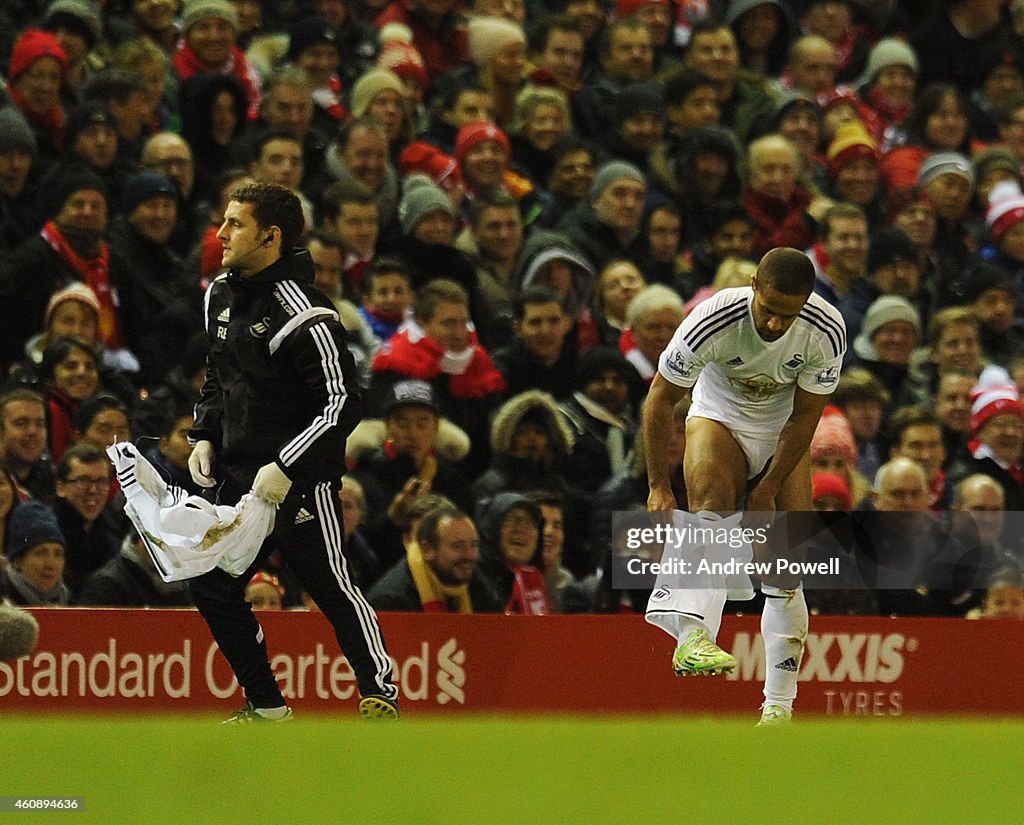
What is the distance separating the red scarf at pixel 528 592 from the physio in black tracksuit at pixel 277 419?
76.5 inches

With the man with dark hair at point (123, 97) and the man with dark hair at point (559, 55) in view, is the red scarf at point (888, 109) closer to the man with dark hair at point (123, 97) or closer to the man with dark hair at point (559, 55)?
the man with dark hair at point (559, 55)

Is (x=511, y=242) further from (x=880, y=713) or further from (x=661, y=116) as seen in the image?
(x=880, y=713)

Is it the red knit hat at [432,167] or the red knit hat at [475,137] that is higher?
the red knit hat at [475,137]

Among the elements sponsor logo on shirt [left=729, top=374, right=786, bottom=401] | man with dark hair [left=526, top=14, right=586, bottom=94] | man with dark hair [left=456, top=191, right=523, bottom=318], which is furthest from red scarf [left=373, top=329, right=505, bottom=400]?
man with dark hair [left=526, top=14, right=586, bottom=94]

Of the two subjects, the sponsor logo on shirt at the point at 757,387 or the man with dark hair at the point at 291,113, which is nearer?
the sponsor logo on shirt at the point at 757,387

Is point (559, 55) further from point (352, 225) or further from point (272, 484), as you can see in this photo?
point (272, 484)

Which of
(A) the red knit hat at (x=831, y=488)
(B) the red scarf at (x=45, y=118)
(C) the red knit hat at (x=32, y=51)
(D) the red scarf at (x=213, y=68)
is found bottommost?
(A) the red knit hat at (x=831, y=488)

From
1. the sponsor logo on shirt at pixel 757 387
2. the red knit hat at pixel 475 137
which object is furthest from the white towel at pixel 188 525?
the red knit hat at pixel 475 137

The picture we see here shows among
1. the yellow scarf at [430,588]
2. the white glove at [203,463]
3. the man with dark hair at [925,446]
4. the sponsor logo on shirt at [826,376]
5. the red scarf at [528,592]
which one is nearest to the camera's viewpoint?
the white glove at [203,463]

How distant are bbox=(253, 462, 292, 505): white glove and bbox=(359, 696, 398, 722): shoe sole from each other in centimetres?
87

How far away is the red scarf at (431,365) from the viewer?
38.6 feet

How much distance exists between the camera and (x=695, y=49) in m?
15.1

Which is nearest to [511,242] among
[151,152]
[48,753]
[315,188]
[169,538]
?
[315,188]

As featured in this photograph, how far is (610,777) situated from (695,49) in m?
9.59
